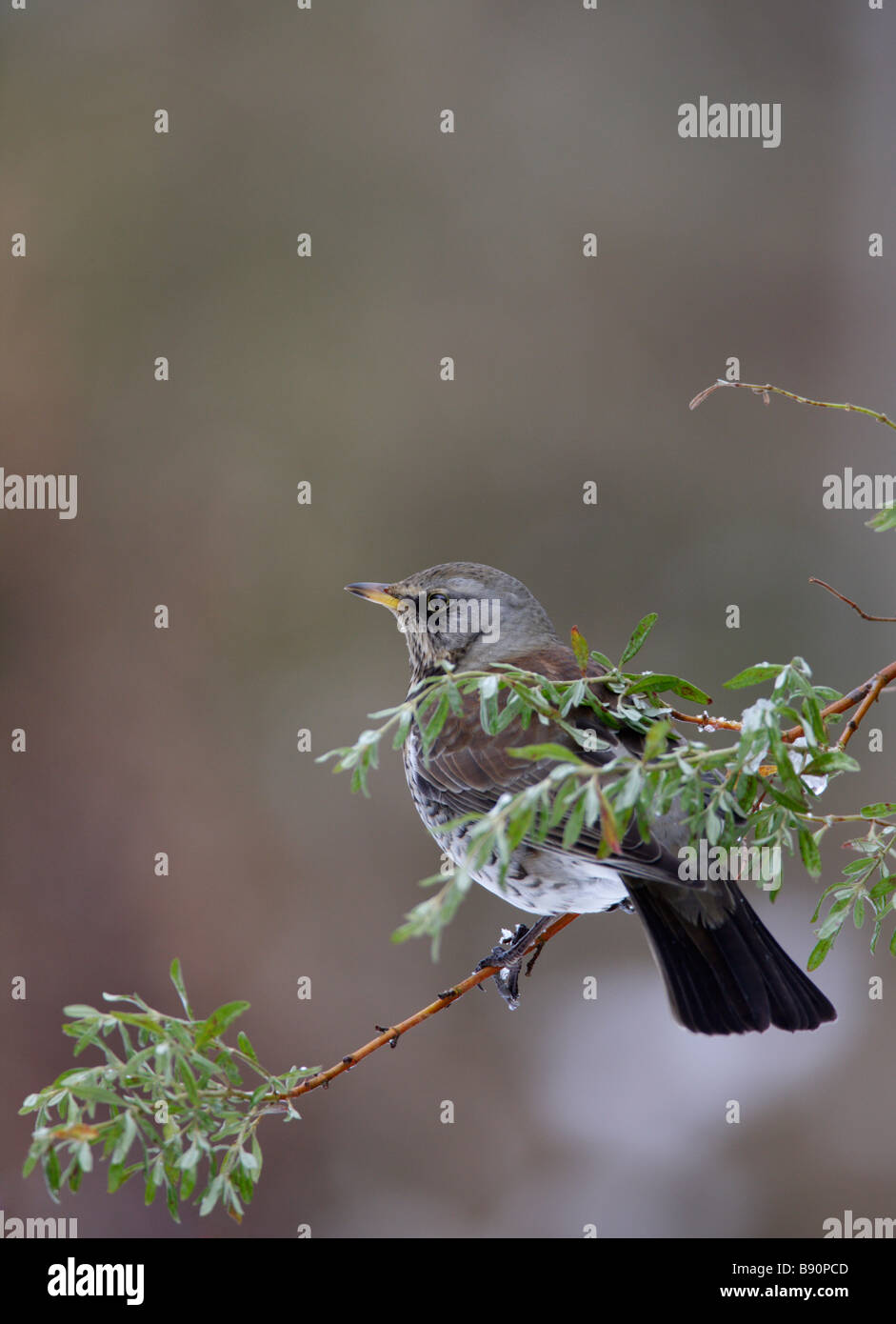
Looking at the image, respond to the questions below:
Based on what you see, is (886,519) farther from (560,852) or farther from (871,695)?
(560,852)

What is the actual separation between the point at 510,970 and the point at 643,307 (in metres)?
2.94

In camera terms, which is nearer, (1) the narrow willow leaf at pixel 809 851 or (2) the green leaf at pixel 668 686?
(1) the narrow willow leaf at pixel 809 851

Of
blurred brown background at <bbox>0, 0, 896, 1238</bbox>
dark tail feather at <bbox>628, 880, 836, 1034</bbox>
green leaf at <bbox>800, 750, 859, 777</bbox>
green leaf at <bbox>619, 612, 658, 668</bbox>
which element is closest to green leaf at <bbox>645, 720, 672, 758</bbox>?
green leaf at <bbox>800, 750, 859, 777</bbox>

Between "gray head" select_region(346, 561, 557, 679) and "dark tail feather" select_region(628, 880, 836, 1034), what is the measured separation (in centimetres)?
56

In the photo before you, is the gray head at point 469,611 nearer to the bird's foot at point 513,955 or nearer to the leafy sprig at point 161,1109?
the bird's foot at point 513,955

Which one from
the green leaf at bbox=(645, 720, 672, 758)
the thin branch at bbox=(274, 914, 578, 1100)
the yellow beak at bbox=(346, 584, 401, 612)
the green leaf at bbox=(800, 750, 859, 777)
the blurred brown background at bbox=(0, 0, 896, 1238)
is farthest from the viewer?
the blurred brown background at bbox=(0, 0, 896, 1238)

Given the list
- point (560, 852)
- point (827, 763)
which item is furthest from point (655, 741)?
point (560, 852)

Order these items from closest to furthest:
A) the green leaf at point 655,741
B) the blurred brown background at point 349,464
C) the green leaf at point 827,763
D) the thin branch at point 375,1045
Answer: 1. the green leaf at point 655,741
2. the green leaf at point 827,763
3. the thin branch at point 375,1045
4. the blurred brown background at point 349,464

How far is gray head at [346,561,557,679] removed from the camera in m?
1.99

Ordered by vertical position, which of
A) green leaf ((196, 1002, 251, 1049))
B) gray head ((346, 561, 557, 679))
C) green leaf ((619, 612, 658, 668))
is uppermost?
gray head ((346, 561, 557, 679))

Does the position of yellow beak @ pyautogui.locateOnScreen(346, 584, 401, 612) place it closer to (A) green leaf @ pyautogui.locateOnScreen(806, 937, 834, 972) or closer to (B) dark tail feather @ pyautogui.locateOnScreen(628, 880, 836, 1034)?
(B) dark tail feather @ pyautogui.locateOnScreen(628, 880, 836, 1034)

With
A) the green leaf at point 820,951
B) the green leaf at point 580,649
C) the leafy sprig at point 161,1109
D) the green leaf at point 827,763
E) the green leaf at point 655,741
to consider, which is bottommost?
the leafy sprig at point 161,1109

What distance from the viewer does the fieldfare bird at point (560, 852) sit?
1478 millimetres

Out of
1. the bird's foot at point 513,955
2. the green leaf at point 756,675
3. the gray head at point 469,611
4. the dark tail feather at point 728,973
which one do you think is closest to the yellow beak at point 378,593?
the gray head at point 469,611
